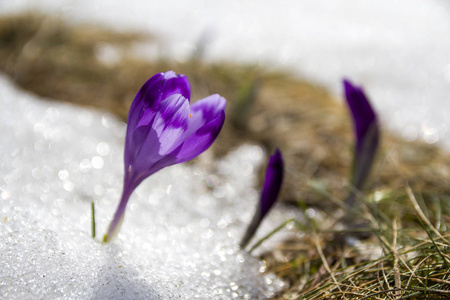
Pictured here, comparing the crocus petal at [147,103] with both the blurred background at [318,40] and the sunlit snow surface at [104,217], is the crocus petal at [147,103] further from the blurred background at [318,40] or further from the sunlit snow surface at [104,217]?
the blurred background at [318,40]

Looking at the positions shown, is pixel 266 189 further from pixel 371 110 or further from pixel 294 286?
pixel 371 110

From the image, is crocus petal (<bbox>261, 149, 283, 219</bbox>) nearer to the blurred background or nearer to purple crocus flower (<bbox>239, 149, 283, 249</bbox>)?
purple crocus flower (<bbox>239, 149, 283, 249</bbox>)

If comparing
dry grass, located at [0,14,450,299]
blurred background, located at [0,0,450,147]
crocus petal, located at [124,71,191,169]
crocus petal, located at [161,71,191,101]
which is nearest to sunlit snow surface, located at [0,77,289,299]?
dry grass, located at [0,14,450,299]

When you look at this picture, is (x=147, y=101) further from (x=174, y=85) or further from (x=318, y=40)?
(x=318, y=40)

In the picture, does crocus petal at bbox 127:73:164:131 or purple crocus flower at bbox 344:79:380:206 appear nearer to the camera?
crocus petal at bbox 127:73:164:131

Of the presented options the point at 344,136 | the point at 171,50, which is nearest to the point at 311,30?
the point at 171,50

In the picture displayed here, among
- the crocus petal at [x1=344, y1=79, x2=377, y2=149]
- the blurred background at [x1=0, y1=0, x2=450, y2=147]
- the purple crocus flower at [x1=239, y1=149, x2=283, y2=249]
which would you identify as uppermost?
the crocus petal at [x1=344, y1=79, x2=377, y2=149]
